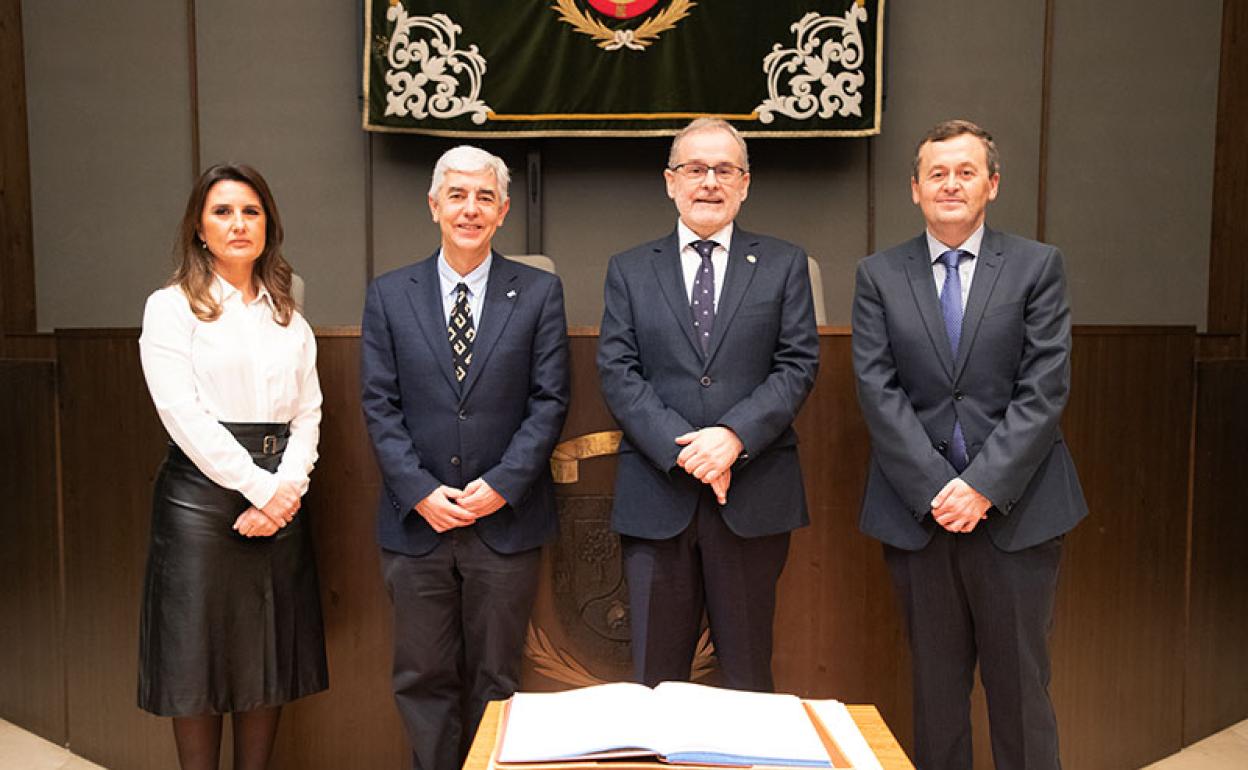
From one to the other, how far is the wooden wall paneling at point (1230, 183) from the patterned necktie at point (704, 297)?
2.94 metres

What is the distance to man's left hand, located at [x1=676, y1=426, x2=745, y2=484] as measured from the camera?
6.83 ft

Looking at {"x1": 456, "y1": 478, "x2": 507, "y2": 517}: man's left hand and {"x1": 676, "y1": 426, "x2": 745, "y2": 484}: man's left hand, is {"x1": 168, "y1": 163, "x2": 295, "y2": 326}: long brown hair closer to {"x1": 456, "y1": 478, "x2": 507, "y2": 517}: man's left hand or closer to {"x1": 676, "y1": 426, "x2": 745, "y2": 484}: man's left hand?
{"x1": 456, "y1": 478, "x2": 507, "y2": 517}: man's left hand

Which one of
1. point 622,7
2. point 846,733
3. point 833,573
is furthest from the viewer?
point 622,7

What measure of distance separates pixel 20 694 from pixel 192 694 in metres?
1.45

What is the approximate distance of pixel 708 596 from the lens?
2225 millimetres

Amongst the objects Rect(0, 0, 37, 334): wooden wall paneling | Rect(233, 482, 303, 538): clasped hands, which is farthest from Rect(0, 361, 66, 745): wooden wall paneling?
Rect(0, 0, 37, 334): wooden wall paneling

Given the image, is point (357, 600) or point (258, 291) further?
point (357, 600)

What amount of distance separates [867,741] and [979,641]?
2.96 feet

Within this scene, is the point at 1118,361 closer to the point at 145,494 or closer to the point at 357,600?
the point at 357,600

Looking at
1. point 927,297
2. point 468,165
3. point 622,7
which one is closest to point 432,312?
point 468,165

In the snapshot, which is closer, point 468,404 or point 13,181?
point 468,404

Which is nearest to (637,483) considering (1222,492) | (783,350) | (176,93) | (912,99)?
(783,350)

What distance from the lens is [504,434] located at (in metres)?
2.29

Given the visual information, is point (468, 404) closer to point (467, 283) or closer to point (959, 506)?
point (467, 283)
